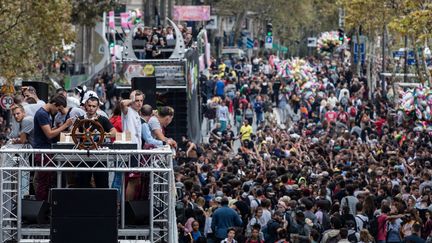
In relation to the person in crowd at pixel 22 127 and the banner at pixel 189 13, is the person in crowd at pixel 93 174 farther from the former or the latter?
the banner at pixel 189 13

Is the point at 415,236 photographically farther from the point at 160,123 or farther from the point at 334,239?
the point at 160,123

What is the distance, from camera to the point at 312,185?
24.8 metres

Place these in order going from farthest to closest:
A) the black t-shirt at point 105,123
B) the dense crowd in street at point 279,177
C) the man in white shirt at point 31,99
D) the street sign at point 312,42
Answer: the street sign at point 312,42 → the man in white shirt at point 31,99 → the dense crowd in street at point 279,177 → the black t-shirt at point 105,123

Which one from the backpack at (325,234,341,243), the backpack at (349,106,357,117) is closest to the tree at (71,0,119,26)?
the backpack at (349,106,357,117)

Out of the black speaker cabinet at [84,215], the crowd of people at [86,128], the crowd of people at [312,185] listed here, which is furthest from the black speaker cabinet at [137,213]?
the crowd of people at [312,185]

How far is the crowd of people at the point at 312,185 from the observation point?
810 inches

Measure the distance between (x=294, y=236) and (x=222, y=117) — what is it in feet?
92.3

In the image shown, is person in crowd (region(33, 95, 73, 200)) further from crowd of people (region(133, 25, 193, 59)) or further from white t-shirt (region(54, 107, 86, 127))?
crowd of people (region(133, 25, 193, 59))

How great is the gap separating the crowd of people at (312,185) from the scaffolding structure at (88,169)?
3.65 m

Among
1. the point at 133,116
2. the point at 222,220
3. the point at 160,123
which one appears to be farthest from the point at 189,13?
the point at 133,116

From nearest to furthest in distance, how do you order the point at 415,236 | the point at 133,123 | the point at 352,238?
the point at 133,123, the point at 415,236, the point at 352,238

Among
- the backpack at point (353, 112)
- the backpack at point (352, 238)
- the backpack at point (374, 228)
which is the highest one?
the backpack at point (352, 238)

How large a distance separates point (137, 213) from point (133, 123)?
74.8 inches

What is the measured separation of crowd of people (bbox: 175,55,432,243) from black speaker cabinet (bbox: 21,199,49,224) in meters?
3.77
